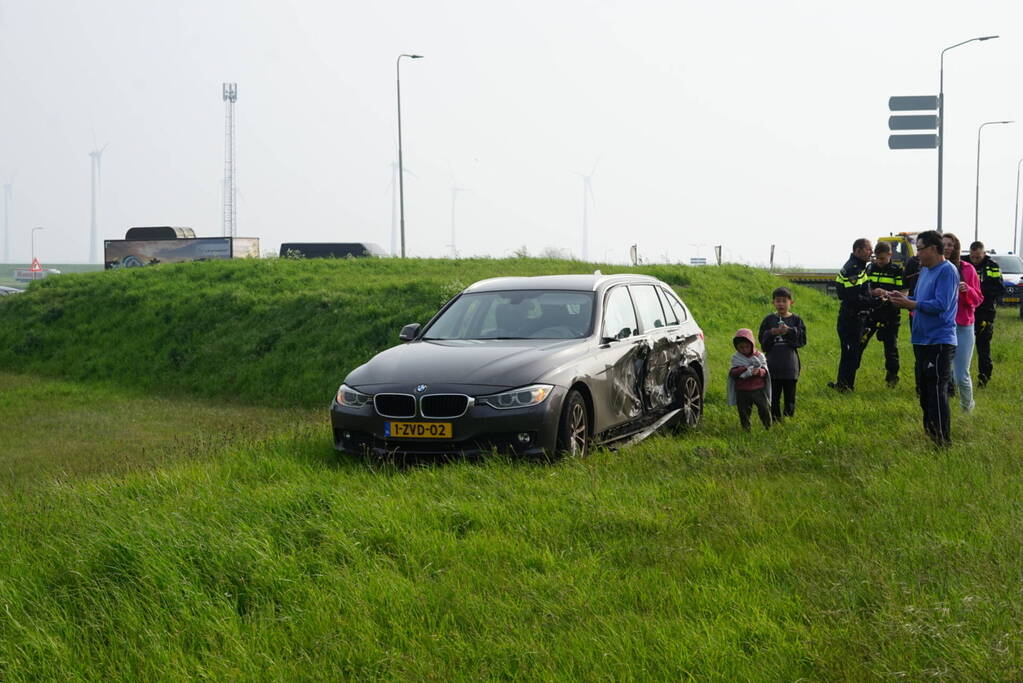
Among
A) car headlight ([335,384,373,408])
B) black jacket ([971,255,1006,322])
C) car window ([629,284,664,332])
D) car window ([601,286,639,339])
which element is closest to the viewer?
car headlight ([335,384,373,408])

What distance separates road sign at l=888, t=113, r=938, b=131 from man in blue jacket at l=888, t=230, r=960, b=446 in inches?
1004

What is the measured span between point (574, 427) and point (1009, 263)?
28.8m

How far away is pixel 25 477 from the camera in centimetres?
939

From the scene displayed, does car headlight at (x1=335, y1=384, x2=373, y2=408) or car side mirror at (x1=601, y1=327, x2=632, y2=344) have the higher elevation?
car side mirror at (x1=601, y1=327, x2=632, y2=344)

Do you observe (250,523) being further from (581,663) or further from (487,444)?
(581,663)

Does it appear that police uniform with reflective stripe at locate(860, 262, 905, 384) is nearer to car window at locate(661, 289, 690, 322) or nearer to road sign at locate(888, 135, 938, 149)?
car window at locate(661, 289, 690, 322)

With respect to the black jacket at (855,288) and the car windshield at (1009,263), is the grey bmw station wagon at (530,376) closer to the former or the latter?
the black jacket at (855,288)

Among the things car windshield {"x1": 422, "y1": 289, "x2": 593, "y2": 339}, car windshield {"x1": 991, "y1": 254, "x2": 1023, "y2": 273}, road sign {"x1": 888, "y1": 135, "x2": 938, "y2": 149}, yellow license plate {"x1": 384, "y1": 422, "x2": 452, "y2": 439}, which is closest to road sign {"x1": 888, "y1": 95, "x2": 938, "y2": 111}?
road sign {"x1": 888, "y1": 135, "x2": 938, "y2": 149}

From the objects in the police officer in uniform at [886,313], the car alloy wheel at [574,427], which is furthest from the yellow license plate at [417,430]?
the police officer in uniform at [886,313]

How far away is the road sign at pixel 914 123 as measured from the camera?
31844mm

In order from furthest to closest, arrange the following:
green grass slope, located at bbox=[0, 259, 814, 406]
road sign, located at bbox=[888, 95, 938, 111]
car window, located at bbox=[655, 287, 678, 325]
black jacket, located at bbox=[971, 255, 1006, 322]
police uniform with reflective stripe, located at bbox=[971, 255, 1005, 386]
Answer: road sign, located at bbox=[888, 95, 938, 111], green grass slope, located at bbox=[0, 259, 814, 406], black jacket, located at bbox=[971, 255, 1006, 322], police uniform with reflective stripe, located at bbox=[971, 255, 1005, 386], car window, located at bbox=[655, 287, 678, 325]

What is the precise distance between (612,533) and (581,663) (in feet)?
6.00

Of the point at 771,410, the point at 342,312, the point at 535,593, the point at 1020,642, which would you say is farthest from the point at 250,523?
the point at 342,312

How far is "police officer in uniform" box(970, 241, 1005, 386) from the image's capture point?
13.3 metres
